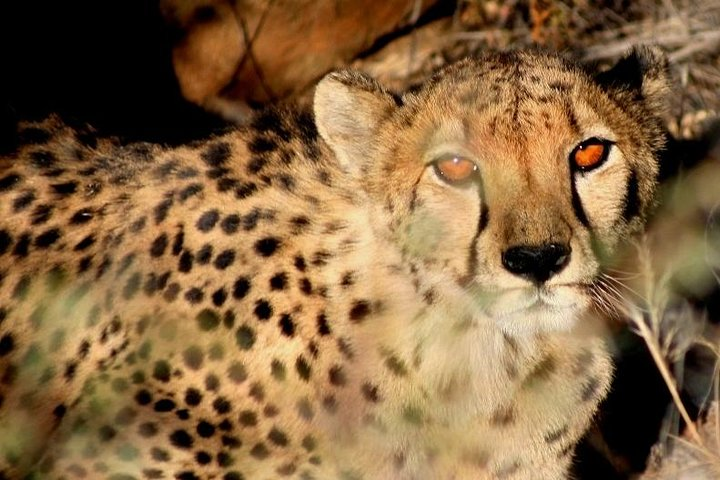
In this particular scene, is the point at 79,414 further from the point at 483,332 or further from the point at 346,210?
the point at 483,332

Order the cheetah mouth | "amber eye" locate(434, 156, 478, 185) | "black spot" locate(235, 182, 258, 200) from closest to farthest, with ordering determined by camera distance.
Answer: the cheetah mouth, "amber eye" locate(434, 156, 478, 185), "black spot" locate(235, 182, 258, 200)

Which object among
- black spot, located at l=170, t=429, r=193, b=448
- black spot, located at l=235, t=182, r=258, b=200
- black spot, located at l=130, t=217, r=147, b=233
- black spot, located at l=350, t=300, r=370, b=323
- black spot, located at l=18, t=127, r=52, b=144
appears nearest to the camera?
black spot, located at l=350, t=300, r=370, b=323

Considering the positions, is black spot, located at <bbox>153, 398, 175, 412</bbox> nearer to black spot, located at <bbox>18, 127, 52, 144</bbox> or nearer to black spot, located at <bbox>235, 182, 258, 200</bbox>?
black spot, located at <bbox>235, 182, 258, 200</bbox>

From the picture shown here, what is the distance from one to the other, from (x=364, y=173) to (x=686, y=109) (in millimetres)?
2170

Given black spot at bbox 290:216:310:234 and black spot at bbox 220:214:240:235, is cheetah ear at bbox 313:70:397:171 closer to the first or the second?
black spot at bbox 290:216:310:234

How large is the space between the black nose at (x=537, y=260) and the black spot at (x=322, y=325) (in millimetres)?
561

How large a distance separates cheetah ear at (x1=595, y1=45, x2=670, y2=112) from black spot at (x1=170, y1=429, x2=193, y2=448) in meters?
1.31

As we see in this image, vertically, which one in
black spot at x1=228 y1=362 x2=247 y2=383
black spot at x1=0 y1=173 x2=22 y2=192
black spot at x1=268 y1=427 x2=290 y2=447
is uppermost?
black spot at x1=0 y1=173 x2=22 y2=192

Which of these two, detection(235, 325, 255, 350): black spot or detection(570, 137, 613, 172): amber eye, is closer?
detection(570, 137, 613, 172): amber eye

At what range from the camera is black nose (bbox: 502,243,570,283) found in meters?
2.50

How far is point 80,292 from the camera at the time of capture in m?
3.26

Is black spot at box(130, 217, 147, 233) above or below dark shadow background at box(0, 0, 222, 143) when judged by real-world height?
below

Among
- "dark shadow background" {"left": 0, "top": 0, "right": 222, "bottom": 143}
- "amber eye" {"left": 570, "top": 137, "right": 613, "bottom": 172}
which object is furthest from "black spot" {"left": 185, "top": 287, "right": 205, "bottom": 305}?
"dark shadow background" {"left": 0, "top": 0, "right": 222, "bottom": 143}

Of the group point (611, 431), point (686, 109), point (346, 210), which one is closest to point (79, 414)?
point (346, 210)
